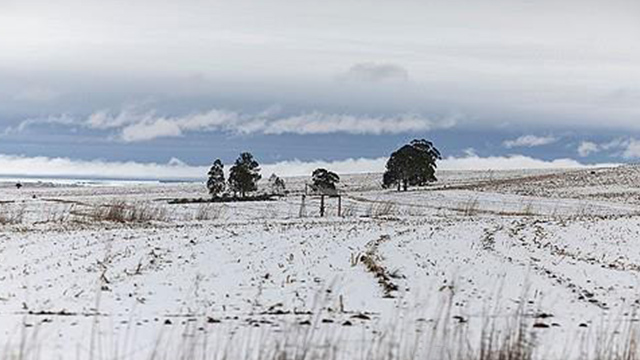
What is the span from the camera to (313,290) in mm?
18281

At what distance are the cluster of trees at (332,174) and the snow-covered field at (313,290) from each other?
116ft

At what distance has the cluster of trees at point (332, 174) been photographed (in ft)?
244

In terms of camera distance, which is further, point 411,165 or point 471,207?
point 411,165

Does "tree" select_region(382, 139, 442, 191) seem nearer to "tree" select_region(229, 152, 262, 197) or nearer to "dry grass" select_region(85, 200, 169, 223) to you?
"tree" select_region(229, 152, 262, 197)

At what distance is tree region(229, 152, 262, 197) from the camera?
74312mm

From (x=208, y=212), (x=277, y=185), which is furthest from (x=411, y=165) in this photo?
(x=208, y=212)

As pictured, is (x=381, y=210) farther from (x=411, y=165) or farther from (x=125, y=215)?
(x=411, y=165)

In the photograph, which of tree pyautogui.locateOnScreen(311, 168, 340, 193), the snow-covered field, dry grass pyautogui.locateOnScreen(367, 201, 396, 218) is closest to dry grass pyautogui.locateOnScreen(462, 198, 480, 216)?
dry grass pyautogui.locateOnScreen(367, 201, 396, 218)

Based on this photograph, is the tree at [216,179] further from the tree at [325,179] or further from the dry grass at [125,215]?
the dry grass at [125,215]

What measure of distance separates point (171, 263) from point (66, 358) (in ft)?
37.4

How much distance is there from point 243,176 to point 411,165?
18.2 metres

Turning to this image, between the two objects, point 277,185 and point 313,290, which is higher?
point 277,185

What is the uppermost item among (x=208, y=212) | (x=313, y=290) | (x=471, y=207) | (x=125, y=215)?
(x=471, y=207)

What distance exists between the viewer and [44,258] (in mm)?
23344
